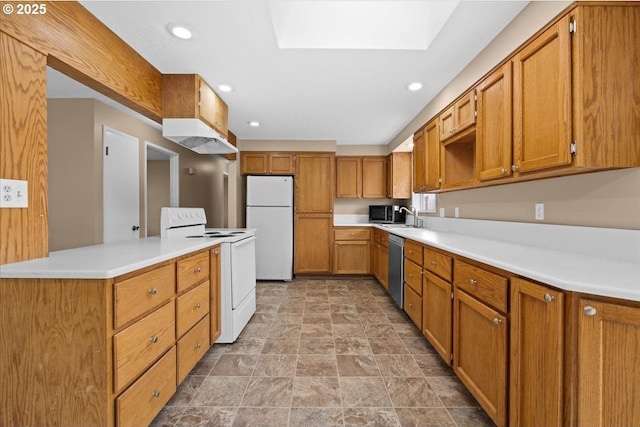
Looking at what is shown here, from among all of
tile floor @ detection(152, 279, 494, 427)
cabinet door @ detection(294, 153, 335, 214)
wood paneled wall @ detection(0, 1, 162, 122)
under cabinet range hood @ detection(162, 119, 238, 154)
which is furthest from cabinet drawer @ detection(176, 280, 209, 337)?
cabinet door @ detection(294, 153, 335, 214)

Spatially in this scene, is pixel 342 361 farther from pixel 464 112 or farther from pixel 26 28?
pixel 26 28

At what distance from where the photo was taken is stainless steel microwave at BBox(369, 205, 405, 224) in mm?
4699

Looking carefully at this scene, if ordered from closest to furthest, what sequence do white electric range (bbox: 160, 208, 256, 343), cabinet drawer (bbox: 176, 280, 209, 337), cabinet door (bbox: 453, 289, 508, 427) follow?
1. cabinet door (bbox: 453, 289, 508, 427)
2. cabinet drawer (bbox: 176, 280, 209, 337)
3. white electric range (bbox: 160, 208, 256, 343)

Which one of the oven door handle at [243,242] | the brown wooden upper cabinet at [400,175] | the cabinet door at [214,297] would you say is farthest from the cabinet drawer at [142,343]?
the brown wooden upper cabinet at [400,175]

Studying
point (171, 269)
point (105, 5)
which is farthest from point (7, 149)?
point (105, 5)

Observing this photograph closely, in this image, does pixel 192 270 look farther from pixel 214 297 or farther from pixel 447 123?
pixel 447 123

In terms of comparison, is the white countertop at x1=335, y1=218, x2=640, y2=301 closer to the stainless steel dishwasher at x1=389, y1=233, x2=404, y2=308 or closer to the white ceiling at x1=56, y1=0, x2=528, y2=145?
the stainless steel dishwasher at x1=389, y1=233, x2=404, y2=308

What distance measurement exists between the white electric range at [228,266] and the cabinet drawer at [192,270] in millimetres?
276

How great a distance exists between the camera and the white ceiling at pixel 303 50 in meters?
1.64

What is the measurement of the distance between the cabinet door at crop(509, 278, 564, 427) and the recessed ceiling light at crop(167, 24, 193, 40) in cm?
240

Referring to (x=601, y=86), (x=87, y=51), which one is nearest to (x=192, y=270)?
(x=87, y=51)

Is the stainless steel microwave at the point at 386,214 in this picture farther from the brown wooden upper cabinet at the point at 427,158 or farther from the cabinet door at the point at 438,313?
the cabinet door at the point at 438,313

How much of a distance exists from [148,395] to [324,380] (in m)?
1.03

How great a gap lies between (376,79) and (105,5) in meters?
2.00
